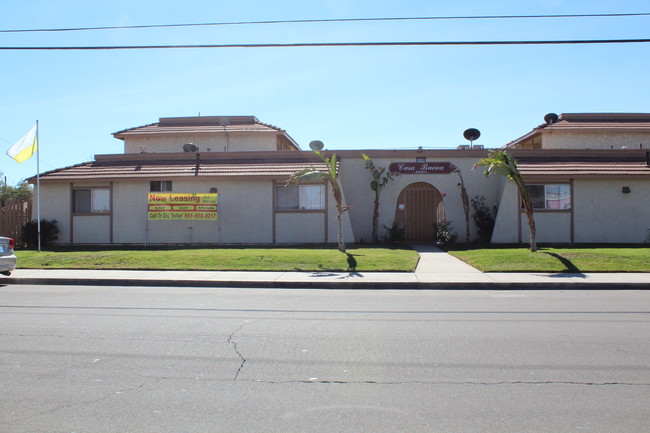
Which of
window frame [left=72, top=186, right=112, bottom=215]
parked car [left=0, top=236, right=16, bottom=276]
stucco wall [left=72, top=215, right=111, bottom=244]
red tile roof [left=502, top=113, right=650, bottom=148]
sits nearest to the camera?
parked car [left=0, top=236, right=16, bottom=276]

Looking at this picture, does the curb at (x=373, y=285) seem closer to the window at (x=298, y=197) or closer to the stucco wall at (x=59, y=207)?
the window at (x=298, y=197)

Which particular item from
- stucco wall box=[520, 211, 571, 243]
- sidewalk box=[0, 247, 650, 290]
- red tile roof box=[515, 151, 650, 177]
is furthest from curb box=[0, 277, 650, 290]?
red tile roof box=[515, 151, 650, 177]

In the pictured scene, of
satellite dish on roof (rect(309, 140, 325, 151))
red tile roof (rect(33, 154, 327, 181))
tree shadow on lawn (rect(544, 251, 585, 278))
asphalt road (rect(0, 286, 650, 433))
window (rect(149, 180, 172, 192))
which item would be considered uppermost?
satellite dish on roof (rect(309, 140, 325, 151))

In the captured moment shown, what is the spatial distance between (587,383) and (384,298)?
5.87 m

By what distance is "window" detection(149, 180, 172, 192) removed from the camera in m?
21.4

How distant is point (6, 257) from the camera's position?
44.7 feet

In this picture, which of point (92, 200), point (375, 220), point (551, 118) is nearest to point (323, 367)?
point (375, 220)

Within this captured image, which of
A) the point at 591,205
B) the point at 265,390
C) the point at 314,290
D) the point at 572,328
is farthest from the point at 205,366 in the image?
the point at 591,205

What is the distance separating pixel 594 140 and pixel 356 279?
19.1 m

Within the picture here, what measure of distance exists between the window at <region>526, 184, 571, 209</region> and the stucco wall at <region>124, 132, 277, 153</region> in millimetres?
12623

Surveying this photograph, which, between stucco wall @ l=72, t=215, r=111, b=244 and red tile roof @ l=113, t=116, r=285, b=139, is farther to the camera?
red tile roof @ l=113, t=116, r=285, b=139

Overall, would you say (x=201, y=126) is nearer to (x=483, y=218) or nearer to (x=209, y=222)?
(x=209, y=222)

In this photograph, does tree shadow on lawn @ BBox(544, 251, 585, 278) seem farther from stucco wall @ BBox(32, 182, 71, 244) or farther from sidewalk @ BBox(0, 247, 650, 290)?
stucco wall @ BBox(32, 182, 71, 244)

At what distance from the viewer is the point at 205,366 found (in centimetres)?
592
